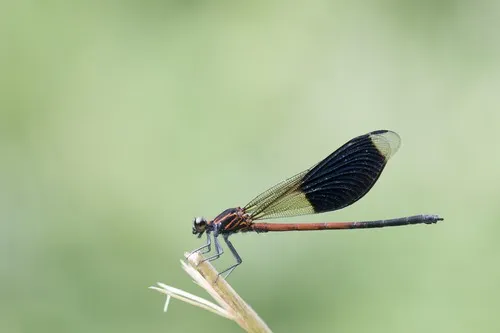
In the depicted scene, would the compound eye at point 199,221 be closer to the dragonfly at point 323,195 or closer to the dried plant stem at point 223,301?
the dragonfly at point 323,195

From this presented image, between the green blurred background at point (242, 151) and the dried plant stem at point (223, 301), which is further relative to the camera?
the green blurred background at point (242, 151)

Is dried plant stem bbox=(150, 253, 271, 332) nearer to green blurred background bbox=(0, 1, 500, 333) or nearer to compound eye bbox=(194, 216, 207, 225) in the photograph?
compound eye bbox=(194, 216, 207, 225)

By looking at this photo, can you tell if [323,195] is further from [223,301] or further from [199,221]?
[223,301]

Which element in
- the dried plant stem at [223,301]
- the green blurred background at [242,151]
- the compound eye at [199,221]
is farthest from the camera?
the green blurred background at [242,151]

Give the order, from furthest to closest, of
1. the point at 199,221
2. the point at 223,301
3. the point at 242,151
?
the point at 242,151
the point at 199,221
the point at 223,301

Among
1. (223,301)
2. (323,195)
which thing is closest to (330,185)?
(323,195)

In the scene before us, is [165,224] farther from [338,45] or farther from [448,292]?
[338,45]

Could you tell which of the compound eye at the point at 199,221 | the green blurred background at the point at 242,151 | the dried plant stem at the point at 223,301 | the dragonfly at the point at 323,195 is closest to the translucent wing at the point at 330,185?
the dragonfly at the point at 323,195
